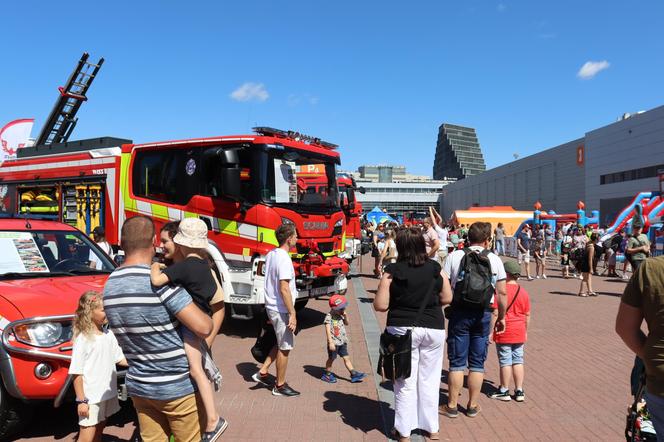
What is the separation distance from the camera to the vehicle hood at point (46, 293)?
3.89 metres

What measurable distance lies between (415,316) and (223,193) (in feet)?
15.1

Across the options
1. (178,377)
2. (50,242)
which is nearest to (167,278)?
(178,377)

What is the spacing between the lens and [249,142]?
300 inches

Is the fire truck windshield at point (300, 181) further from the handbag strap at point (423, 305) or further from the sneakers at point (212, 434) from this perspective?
the sneakers at point (212, 434)

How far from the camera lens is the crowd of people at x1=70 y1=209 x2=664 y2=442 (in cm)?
255

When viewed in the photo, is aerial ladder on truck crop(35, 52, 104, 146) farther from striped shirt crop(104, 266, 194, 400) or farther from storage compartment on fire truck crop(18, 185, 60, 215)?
striped shirt crop(104, 266, 194, 400)

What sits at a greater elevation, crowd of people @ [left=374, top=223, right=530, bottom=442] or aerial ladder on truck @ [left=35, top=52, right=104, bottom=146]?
aerial ladder on truck @ [left=35, top=52, right=104, bottom=146]

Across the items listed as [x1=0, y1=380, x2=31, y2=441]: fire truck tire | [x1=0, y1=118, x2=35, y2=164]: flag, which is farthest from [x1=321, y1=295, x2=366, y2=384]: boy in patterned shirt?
[x1=0, y1=118, x2=35, y2=164]: flag

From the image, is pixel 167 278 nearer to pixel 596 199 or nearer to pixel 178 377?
pixel 178 377

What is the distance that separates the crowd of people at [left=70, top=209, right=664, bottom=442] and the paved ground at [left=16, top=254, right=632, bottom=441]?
0.79 ft

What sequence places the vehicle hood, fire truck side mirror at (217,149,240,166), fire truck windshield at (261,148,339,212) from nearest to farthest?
the vehicle hood
fire truck side mirror at (217,149,240,166)
fire truck windshield at (261,148,339,212)

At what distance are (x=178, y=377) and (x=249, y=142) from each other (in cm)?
542

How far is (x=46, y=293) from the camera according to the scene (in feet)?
13.7

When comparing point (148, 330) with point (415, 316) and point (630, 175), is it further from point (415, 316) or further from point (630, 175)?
point (630, 175)
